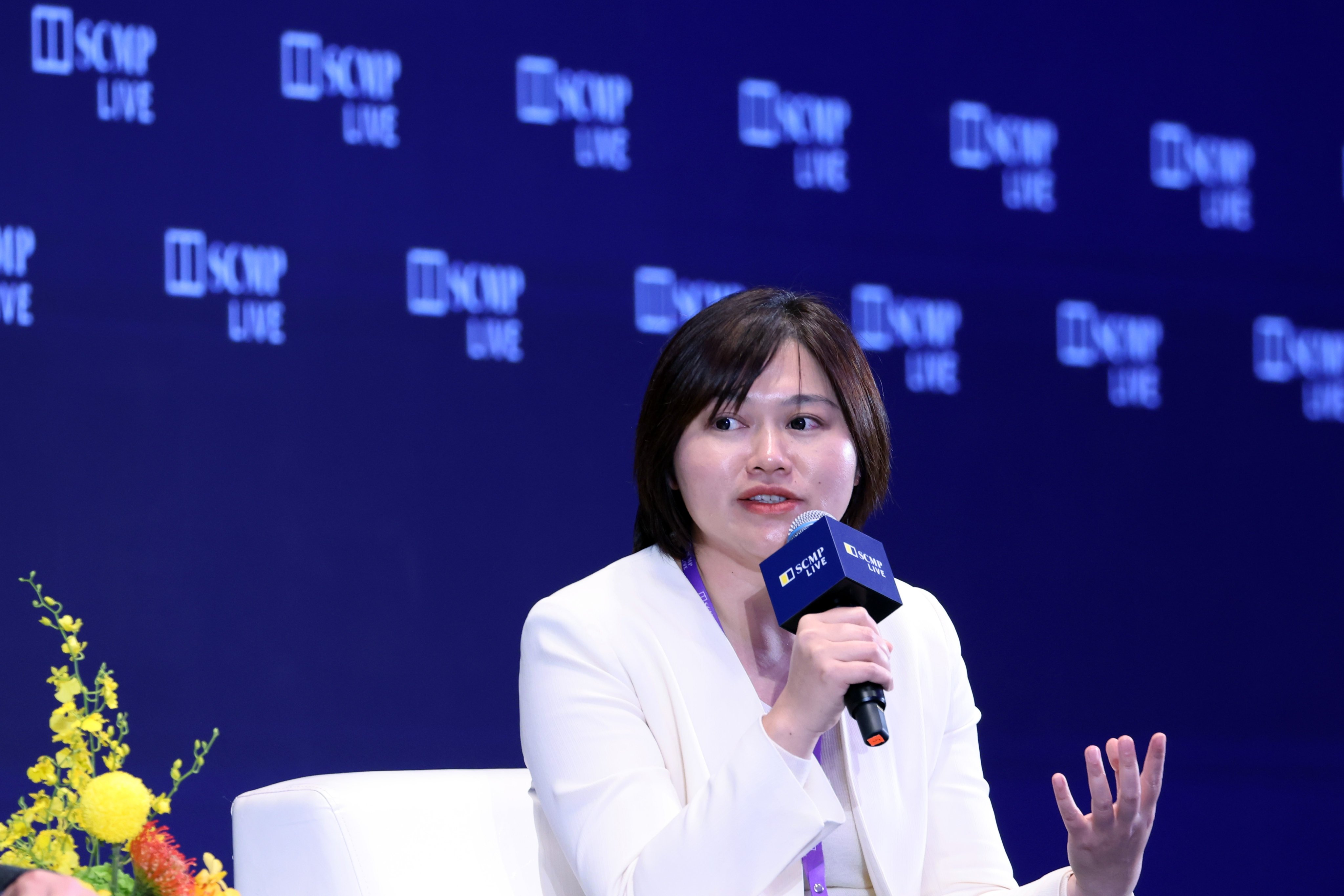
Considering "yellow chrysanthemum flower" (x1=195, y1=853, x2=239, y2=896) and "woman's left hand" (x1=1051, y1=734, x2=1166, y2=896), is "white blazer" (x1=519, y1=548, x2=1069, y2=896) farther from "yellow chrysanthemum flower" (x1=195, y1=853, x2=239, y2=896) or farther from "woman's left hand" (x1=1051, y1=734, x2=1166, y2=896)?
"yellow chrysanthemum flower" (x1=195, y1=853, x2=239, y2=896)

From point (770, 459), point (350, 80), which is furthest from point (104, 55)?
point (770, 459)

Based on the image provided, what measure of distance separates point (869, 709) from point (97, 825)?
27.2 inches

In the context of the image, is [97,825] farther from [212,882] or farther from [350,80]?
[350,80]

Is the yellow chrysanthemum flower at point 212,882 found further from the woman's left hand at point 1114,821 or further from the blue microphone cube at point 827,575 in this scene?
the woman's left hand at point 1114,821

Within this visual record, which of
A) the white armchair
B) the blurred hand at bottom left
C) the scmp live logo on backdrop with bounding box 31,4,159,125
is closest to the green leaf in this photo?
the blurred hand at bottom left

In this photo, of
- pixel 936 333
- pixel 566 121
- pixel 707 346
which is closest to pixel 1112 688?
pixel 936 333

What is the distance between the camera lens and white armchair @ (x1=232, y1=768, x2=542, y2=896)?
5.38 feet

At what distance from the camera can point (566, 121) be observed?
3.21 metres

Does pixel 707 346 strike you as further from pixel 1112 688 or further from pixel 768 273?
pixel 1112 688

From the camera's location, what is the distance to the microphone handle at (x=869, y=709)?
1315mm

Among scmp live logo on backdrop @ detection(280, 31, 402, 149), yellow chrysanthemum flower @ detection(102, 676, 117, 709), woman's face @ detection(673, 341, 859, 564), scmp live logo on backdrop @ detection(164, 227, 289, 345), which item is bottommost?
Answer: yellow chrysanthemum flower @ detection(102, 676, 117, 709)

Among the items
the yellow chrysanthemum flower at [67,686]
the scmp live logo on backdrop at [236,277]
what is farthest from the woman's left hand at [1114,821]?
the scmp live logo on backdrop at [236,277]

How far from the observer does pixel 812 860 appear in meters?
1.65

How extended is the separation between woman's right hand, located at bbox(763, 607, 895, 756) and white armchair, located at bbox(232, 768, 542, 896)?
1.62 feet
